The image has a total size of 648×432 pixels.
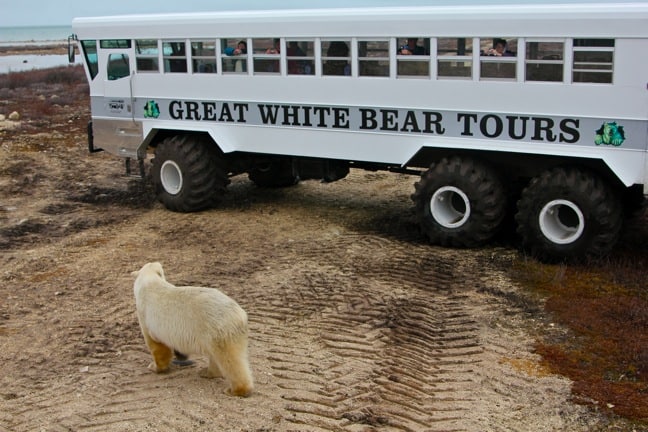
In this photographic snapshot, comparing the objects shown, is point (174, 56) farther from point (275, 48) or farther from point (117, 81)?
point (275, 48)

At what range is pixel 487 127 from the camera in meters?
9.82

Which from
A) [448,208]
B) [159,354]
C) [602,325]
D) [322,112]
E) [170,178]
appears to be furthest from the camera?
[170,178]

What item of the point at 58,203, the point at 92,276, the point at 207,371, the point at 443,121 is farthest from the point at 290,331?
the point at 58,203

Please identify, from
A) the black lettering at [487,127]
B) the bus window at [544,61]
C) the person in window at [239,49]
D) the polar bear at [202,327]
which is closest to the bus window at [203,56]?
the person in window at [239,49]

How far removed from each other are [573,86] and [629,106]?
66cm

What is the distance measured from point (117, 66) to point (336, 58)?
4.12m

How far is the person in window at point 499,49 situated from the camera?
958 cm

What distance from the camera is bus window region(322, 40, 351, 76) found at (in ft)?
35.0

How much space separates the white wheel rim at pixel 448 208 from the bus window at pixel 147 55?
4984 millimetres

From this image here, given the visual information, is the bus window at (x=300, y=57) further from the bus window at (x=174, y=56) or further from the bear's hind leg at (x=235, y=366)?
the bear's hind leg at (x=235, y=366)

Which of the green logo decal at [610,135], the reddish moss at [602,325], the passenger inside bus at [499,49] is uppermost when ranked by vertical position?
the passenger inside bus at [499,49]

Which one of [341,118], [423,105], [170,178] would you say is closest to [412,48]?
[423,105]

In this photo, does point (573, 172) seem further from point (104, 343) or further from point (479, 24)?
point (104, 343)

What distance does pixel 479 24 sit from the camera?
31.4 ft
